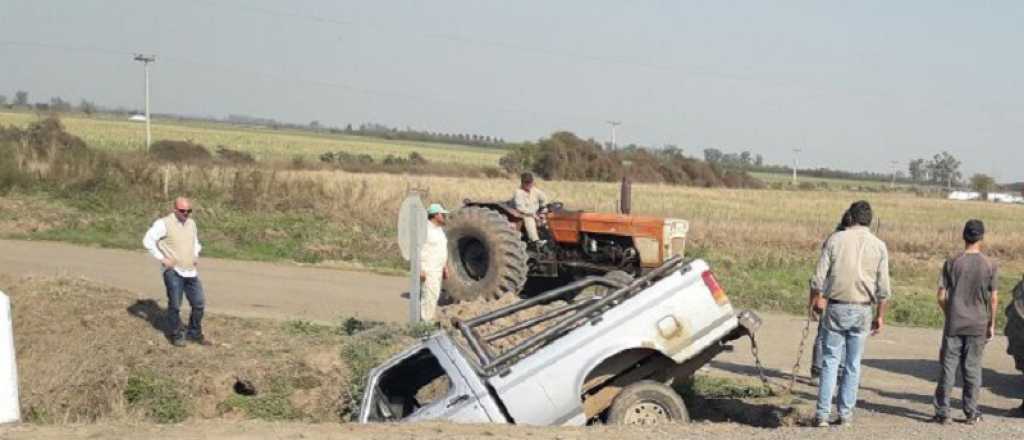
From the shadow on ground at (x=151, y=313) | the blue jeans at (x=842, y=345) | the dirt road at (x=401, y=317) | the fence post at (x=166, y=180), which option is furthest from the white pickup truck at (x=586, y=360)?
the fence post at (x=166, y=180)

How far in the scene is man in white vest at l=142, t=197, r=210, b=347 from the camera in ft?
36.1

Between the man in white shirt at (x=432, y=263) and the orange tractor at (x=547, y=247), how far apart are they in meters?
1.91

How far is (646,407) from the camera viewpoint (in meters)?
8.20

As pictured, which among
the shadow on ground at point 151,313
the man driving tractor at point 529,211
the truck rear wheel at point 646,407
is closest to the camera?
the truck rear wheel at point 646,407

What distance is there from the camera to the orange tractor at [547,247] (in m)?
Answer: 13.8

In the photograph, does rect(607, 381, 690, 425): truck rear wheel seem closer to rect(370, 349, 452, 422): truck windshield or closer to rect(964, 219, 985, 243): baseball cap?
rect(370, 349, 452, 422): truck windshield

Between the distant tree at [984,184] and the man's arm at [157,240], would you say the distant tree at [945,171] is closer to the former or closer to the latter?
the distant tree at [984,184]

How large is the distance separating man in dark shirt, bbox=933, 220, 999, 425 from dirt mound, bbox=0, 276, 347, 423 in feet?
18.0

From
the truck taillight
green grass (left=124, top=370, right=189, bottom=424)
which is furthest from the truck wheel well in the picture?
green grass (left=124, top=370, right=189, bottom=424)

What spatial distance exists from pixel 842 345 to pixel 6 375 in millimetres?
6484

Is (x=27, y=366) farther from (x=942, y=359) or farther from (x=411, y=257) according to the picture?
(x=942, y=359)

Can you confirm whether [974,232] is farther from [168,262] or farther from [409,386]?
[168,262]

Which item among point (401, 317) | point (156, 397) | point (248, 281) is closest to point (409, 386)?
point (156, 397)

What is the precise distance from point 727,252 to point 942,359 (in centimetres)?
1416
